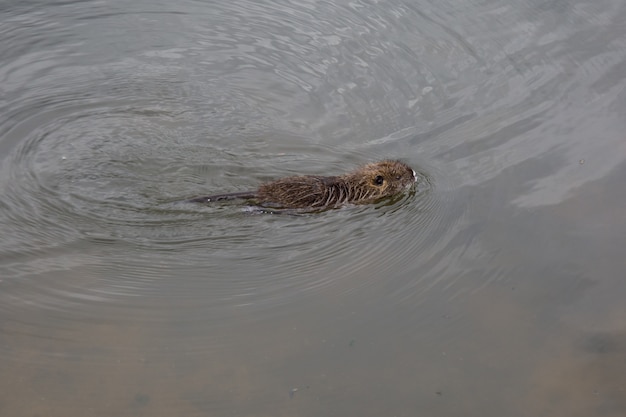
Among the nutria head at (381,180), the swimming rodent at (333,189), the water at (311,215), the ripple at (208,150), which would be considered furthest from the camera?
the nutria head at (381,180)

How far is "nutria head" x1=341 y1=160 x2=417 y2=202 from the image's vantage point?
5578mm

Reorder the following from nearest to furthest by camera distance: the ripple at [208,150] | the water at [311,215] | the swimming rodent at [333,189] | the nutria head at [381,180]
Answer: the water at [311,215] → the ripple at [208,150] → the swimming rodent at [333,189] → the nutria head at [381,180]

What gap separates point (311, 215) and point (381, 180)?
1.89 ft

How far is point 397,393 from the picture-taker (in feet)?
12.6

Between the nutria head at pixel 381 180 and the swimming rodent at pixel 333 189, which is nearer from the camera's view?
the swimming rodent at pixel 333 189

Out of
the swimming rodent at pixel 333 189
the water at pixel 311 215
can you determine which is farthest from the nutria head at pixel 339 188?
the water at pixel 311 215

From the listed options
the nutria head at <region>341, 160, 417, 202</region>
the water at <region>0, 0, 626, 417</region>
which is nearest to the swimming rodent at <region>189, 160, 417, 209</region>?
the nutria head at <region>341, 160, 417, 202</region>

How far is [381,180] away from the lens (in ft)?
18.3

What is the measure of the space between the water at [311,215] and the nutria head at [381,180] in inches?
3.8

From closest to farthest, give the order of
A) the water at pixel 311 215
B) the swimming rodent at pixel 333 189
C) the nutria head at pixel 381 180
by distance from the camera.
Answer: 1. the water at pixel 311 215
2. the swimming rodent at pixel 333 189
3. the nutria head at pixel 381 180

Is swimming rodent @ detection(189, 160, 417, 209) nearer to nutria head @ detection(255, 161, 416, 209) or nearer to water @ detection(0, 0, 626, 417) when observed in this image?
nutria head @ detection(255, 161, 416, 209)

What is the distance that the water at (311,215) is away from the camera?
3.92 metres

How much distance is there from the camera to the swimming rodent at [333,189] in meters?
5.41

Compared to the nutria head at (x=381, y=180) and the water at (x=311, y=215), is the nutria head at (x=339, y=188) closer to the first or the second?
the nutria head at (x=381, y=180)
